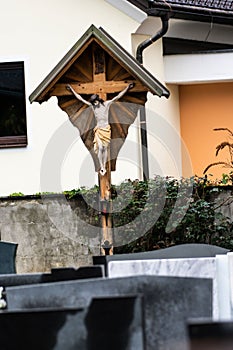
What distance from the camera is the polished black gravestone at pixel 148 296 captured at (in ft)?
15.0

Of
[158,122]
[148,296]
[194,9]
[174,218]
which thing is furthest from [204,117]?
[148,296]

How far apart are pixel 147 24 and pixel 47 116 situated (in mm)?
2091

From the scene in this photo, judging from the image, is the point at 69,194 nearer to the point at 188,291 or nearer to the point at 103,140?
the point at 103,140

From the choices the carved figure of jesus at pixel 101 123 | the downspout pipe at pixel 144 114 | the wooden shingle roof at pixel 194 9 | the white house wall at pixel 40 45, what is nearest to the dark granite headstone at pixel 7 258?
the carved figure of jesus at pixel 101 123

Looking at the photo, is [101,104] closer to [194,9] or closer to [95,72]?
[95,72]

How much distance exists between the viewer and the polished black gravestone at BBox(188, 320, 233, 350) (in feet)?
11.1

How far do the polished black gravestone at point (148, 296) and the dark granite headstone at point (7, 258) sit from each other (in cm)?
445

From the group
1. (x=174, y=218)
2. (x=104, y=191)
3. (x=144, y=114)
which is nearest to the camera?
(x=104, y=191)

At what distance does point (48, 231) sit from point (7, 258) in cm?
347

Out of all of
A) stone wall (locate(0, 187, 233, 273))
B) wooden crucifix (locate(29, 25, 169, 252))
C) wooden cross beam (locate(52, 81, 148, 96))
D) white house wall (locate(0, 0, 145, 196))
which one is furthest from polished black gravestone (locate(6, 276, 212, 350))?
white house wall (locate(0, 0, 145, 196))

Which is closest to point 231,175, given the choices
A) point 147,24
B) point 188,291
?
point 147,24

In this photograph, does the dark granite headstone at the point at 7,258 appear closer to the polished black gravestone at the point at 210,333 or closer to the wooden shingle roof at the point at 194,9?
the polished black gravestone at the point at 210,333

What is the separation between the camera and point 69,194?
41.9 ft

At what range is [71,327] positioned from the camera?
4.07 meters
